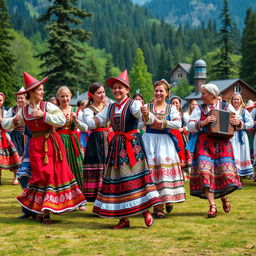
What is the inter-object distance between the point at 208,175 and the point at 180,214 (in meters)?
0.75

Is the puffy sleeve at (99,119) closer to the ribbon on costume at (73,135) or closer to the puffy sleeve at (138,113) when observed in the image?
the puffy sleeve at (138,113)

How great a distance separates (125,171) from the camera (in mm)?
6020

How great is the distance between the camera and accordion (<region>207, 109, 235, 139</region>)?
682cm

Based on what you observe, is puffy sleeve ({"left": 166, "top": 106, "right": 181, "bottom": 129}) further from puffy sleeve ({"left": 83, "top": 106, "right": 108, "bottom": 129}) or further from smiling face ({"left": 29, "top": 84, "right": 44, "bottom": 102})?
smiling face ({"left": 29, "top": 84, "right": 44, "bottom": 102})

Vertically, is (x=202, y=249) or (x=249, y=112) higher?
(x=249, y=112)

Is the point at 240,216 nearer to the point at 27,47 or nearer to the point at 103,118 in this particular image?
the point at 103,118

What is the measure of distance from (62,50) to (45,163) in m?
29.1

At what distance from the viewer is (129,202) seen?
595cm

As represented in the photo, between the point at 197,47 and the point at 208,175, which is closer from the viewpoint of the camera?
the point at 208,175

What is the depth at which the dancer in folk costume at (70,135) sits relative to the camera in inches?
292

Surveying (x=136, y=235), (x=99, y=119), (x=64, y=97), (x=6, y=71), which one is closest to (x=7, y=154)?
(x=64, y=97)

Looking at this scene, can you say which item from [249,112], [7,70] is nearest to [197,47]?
[7,70]

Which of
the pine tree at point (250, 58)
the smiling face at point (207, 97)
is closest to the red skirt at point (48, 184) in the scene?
the smiling face at point (207, 97)

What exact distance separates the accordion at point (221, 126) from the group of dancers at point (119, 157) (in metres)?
0.10
